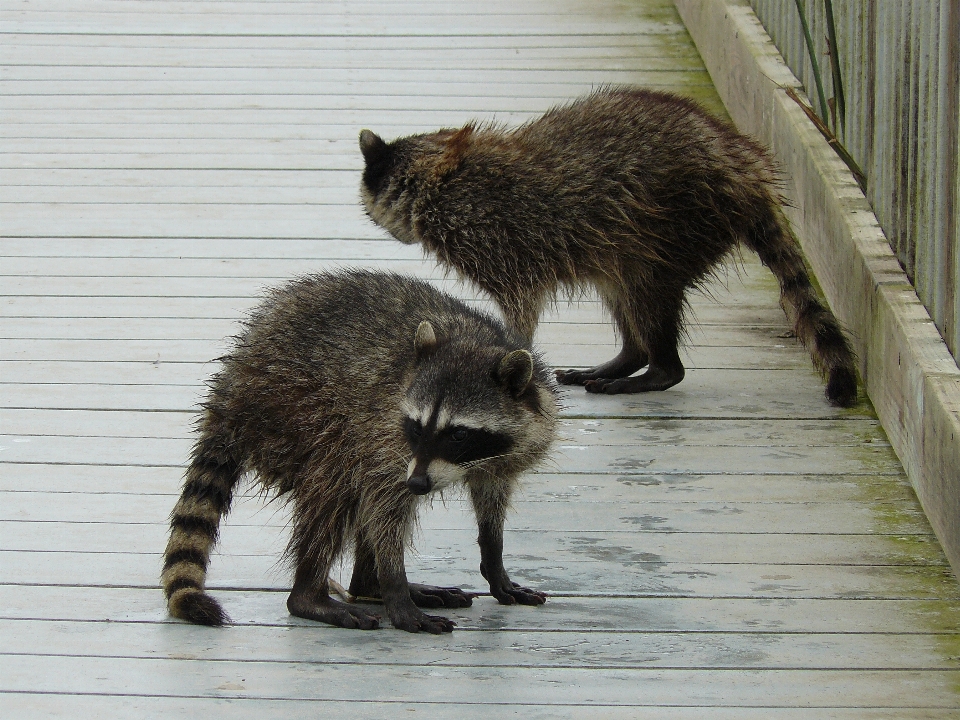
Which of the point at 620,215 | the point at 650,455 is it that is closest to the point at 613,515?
the point at 650,455

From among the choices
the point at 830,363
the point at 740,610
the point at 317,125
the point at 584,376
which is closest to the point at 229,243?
the point at 317,125

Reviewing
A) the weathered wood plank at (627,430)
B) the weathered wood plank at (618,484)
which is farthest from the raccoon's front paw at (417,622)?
the weathered wood plank at (627,430)

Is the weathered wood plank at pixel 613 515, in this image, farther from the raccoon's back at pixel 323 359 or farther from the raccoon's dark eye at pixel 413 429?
the raccoon's dark eye at pixel 413 429

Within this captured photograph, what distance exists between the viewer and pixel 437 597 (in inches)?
135

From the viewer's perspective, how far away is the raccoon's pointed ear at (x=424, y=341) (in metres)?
3.36

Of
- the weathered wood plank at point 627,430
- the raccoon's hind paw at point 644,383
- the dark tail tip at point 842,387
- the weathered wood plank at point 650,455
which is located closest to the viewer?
the weathered wood plank at point 650,455

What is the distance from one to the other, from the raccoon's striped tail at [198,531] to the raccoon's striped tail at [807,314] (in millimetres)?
2068

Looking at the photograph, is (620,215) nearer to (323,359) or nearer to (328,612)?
(323,359)

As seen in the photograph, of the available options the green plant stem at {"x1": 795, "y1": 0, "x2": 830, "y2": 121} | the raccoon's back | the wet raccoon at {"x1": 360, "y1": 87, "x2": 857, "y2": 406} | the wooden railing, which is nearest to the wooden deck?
the wet raccoon at {"x1": 360, "y1": 87, "x2": 857, "y2": 406}

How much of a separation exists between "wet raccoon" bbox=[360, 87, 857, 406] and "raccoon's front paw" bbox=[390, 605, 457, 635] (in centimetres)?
163

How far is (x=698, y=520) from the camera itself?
3865 mm

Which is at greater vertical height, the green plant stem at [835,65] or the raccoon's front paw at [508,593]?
the green plant stem at [835,65]

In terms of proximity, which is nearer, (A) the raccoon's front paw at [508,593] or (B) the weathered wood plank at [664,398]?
(A) the raccoon's front paw at [508,593]

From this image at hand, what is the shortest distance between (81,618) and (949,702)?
1961mm
